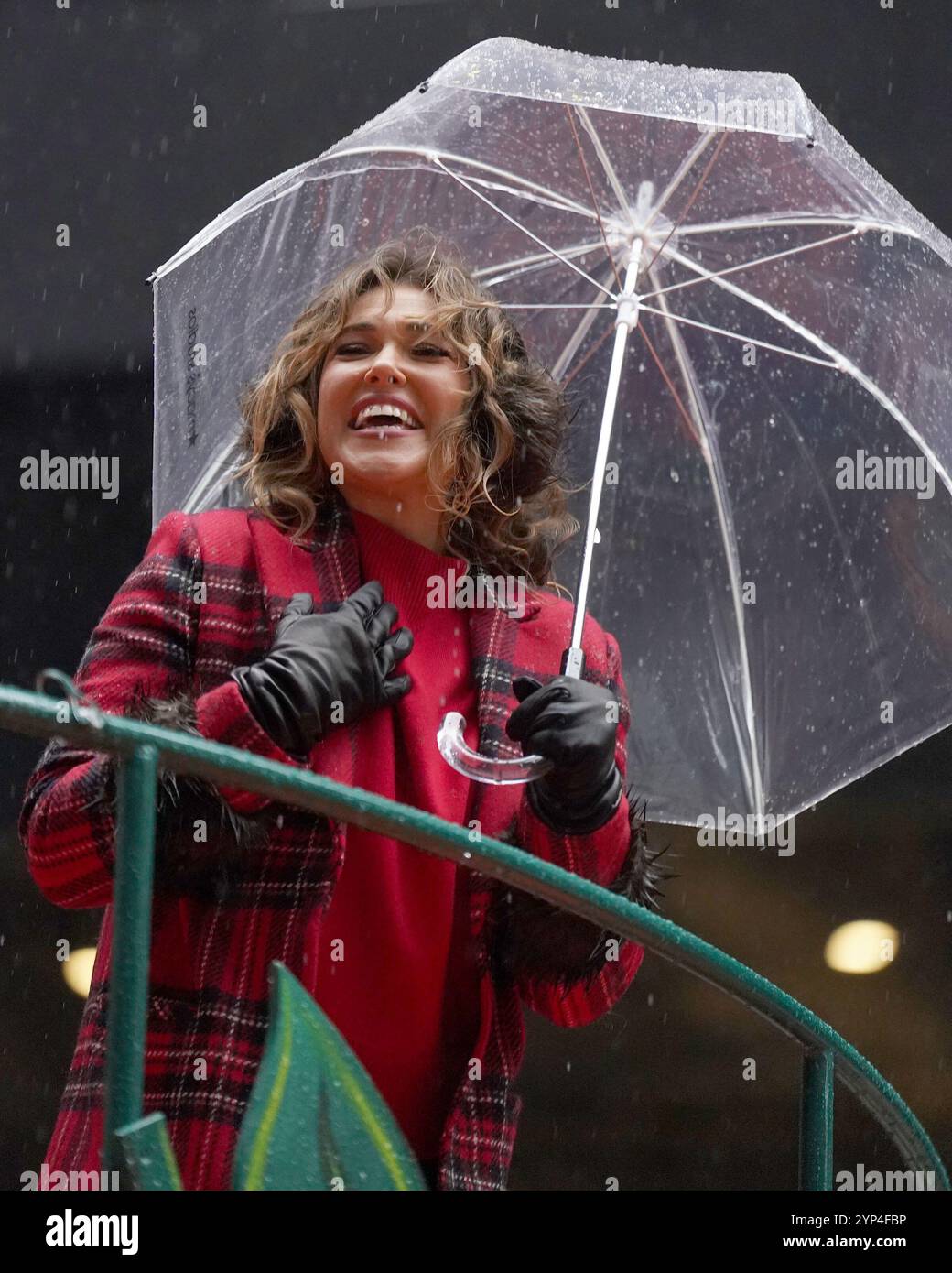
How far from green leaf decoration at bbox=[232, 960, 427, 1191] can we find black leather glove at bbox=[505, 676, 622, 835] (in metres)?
0.54

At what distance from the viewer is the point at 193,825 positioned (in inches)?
60.1

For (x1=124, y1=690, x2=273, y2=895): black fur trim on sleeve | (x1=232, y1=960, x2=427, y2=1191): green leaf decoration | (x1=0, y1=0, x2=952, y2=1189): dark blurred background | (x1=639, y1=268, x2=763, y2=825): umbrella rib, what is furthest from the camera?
(x1=0, y1=0, x2=952, y2=1189): dark blurred background

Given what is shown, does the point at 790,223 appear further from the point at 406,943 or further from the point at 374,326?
the point at 406,943

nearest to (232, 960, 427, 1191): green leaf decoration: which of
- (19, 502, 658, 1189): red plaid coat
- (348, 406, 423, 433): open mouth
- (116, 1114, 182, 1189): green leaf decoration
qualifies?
(116, 1114, 182, 1189): green leaf decoration

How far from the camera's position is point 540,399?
2.04 m

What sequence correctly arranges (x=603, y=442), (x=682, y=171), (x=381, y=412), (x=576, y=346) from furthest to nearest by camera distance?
(x=576, y=346), (x=682, y=171), (x=603, y=442), (x=381, y=412)

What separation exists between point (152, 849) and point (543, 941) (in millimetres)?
718

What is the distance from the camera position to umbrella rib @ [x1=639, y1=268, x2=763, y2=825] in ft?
7.41

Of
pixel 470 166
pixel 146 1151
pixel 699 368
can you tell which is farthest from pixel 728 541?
pixel 146 1151

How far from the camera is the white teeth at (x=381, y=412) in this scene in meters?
1.86

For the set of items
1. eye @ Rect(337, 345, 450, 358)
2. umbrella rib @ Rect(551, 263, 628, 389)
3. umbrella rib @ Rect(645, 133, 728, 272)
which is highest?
umbrella rib @ Rect(645, 133, 728, 272)

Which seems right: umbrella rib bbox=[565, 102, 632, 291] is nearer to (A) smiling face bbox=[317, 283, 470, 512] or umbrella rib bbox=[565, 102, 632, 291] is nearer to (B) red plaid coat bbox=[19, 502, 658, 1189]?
(A) smiling face bbox=[317, 283, 470, 512]

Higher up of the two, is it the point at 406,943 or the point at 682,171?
the point at 682,171
